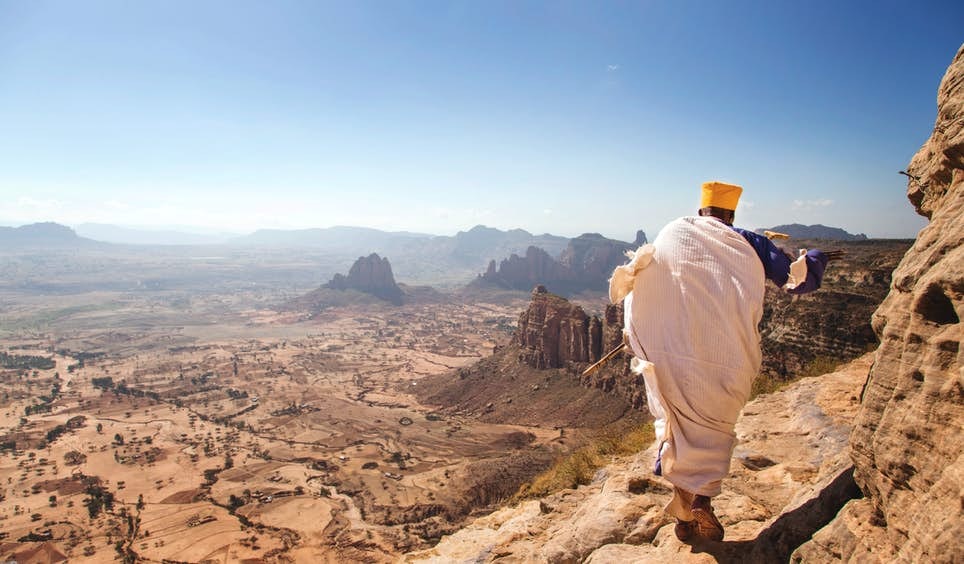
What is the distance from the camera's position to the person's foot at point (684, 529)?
3.77 m

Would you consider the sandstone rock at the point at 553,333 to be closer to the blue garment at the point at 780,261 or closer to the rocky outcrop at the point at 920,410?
the blue garment at the point at 780,261

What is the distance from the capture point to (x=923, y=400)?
8.08ft

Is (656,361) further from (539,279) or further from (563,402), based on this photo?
(539,279)

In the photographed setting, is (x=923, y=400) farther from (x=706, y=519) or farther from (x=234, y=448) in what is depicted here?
(x=234, y=448)

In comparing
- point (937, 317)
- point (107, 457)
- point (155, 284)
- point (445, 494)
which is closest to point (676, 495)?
point (937, 317)

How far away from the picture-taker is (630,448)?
25.5ft

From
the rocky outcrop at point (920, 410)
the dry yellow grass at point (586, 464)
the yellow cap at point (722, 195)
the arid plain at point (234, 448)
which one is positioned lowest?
the arid plain at point (234, 448)

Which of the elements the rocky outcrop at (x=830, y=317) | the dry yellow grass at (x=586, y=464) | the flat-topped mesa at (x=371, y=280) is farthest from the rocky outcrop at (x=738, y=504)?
the flat-topped mesa at (x=371, y=280)

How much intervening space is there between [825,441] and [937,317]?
340cm

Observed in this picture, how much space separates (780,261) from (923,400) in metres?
1.33

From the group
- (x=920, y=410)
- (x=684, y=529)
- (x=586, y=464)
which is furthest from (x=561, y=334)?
(x=920, y=410)

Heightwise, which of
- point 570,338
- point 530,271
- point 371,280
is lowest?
point 371,280

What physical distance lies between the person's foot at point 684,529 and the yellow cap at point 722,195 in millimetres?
2542

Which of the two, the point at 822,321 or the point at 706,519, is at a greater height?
the point at 706,519
